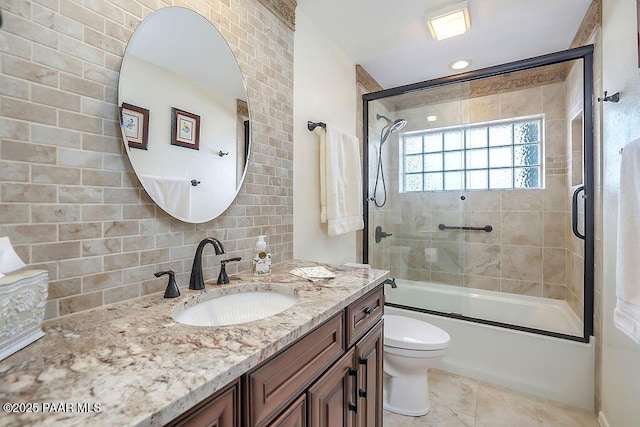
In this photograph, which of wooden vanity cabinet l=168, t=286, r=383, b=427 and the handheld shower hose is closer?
wooden vanity cabinet l=168, t=286, r=383, b=427

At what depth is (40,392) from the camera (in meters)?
0.49

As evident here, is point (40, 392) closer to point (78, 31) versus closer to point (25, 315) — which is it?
point (25, 315)

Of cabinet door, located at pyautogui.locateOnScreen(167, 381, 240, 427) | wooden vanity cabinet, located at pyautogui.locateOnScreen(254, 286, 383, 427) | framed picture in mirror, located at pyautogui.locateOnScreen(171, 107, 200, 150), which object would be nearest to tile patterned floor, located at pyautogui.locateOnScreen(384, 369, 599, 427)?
wooden vanity cabinet, located at pyautogui.locateOnScreen(254, 286, 383, 427)

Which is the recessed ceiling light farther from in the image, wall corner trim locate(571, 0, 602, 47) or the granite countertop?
the granite countertop

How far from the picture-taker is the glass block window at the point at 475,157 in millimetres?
2631

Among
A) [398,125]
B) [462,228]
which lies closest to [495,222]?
[462,228]

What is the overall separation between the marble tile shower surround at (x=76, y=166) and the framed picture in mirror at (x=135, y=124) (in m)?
0.03

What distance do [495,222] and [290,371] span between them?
2.71 metres

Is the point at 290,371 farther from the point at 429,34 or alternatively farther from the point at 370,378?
the point at 429,34

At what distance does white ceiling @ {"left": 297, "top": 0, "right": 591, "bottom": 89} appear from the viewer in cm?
179

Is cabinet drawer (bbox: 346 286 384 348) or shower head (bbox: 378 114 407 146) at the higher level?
shower head (bbox: 378 114 407 146)

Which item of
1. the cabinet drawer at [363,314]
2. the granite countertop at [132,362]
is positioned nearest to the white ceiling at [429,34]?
the cabinet drawer at [363,314]

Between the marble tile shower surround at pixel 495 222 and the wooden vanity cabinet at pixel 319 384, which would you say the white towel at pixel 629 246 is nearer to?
the wooden vanity cabinet at pixel 319 384

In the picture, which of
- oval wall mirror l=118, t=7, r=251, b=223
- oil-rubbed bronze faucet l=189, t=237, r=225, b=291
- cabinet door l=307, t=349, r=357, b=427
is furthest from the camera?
oil-rubbed bronze faucet l=189, t=237, r=225, b=291
